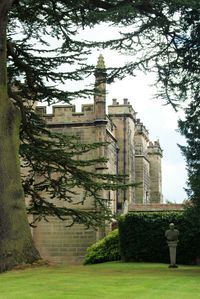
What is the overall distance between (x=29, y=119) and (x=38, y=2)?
3116 mm

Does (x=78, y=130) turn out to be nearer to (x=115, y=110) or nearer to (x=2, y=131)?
(x=115, y=110)

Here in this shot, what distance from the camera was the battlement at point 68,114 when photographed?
95.5 ft

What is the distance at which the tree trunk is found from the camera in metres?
11.0

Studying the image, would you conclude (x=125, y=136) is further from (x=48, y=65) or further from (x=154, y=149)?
(x=48, y=65)

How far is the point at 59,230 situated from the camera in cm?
2866

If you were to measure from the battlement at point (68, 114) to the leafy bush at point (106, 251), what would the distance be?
9.13 m

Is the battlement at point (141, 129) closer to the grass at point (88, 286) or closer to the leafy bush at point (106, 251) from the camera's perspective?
the leafy bush at point (106, 251)

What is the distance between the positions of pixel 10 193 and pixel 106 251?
33.3ft

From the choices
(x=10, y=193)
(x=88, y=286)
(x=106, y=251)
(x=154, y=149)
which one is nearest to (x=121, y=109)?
(x=154, y=149)

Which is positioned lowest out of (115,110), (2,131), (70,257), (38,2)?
(70,257)

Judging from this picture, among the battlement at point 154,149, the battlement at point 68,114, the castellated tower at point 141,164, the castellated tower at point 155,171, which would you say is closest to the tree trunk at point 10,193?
the battlement at point 68,114

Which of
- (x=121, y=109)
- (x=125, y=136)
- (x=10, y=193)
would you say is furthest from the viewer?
(x=121, y=109)

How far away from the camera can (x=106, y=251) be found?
68.6 ft

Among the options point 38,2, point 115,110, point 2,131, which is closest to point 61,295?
point 2,131
